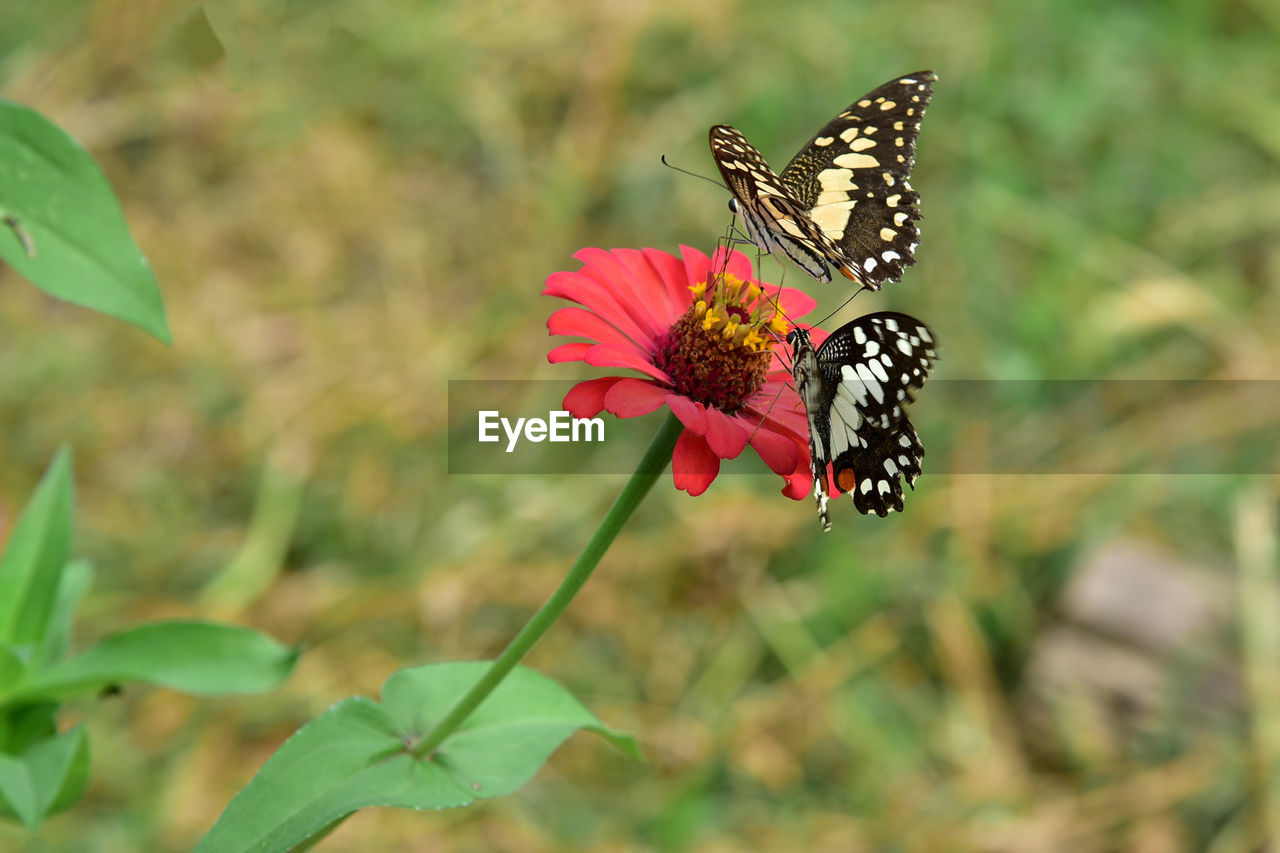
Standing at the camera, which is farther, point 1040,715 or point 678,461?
point 1040,715

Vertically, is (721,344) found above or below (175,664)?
above

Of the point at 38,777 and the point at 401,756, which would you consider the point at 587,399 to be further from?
the point at 38,777

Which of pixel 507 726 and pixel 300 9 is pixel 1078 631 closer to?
pixel 507 726

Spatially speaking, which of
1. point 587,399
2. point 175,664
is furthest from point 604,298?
point 175,664

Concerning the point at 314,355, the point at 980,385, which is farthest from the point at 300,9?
the point at 980,385

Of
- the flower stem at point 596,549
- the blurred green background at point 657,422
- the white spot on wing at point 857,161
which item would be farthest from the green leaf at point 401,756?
the blurred green background at point 657,422

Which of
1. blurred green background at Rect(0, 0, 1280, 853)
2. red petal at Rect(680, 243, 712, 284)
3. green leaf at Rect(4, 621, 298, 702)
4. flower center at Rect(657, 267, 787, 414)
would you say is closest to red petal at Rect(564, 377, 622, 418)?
flower center at Rect(657, 267, 787, 414)

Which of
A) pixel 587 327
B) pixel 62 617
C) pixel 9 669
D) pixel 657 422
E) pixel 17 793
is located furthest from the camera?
pixel 657 422
